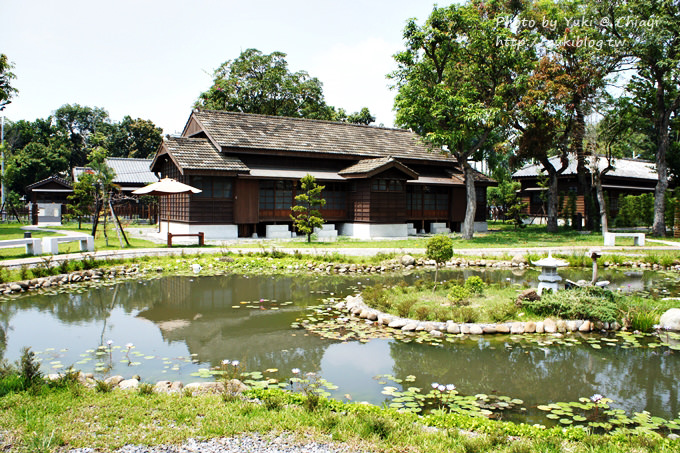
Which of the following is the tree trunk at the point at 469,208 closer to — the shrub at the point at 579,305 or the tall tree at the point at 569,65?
the tall tree at the point at 569,65

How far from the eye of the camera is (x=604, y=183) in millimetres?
34875

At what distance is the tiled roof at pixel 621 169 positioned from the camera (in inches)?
1398

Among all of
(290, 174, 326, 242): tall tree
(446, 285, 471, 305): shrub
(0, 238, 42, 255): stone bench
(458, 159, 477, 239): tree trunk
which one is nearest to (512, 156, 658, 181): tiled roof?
(458, 159, 477, 239): tree trunk

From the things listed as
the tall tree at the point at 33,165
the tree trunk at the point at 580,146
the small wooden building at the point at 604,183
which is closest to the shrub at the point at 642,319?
the tree trunk at the point at 580,146

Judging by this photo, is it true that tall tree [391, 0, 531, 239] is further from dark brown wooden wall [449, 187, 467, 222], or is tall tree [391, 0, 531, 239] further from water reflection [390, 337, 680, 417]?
water reflection [390, 337, 680, 417]

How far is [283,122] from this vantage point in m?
28.3

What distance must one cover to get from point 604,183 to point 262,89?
2631 cm

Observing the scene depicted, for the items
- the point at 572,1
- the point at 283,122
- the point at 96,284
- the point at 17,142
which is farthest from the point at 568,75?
the point at 17,142

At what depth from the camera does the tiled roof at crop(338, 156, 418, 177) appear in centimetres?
2431

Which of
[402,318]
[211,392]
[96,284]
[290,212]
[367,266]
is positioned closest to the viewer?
[211,392]

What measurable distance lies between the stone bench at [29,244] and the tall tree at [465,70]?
630 inches

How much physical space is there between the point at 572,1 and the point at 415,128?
11.8m

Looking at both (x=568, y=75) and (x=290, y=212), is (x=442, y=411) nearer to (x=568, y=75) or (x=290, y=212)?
(x=290, y=212)

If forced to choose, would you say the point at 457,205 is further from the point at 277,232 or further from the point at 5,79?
the point at 5,79
